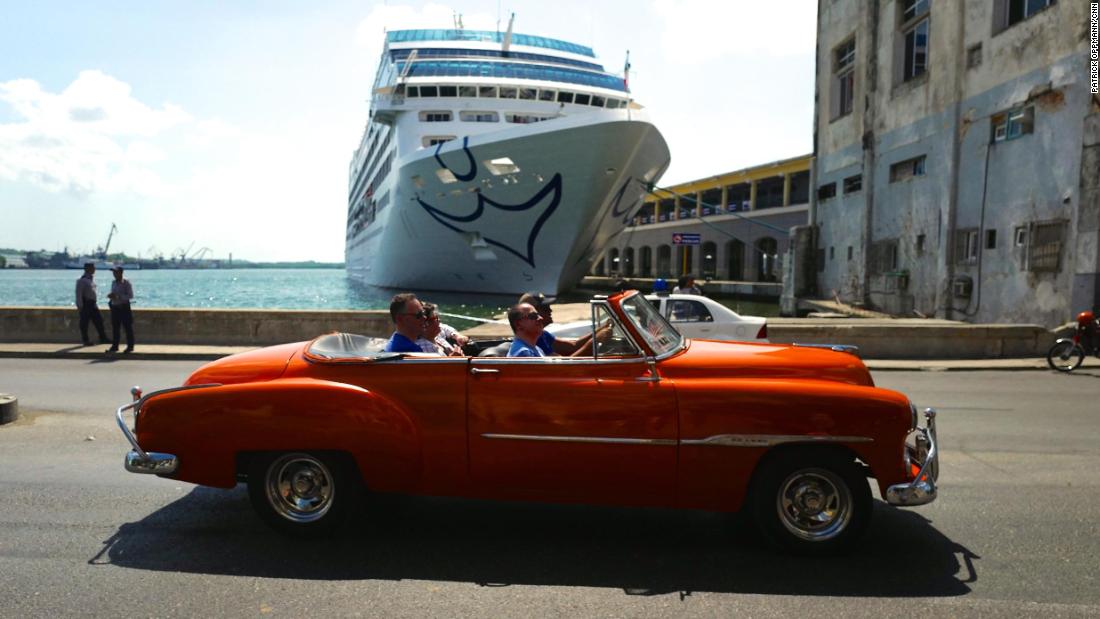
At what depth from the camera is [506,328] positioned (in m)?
14.5

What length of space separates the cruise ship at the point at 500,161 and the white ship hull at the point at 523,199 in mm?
50

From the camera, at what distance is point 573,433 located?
13.2ft

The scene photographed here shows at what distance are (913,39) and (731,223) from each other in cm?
3511

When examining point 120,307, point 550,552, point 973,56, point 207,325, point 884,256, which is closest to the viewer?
point 550,552

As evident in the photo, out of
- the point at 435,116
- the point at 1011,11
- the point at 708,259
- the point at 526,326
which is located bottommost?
the point at 526,326

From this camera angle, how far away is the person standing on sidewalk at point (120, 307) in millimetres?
13021

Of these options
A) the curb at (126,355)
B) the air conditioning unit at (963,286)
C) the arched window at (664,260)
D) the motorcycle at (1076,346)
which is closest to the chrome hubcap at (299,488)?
the curb at (126,355)

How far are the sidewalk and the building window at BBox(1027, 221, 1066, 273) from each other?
3.49 m

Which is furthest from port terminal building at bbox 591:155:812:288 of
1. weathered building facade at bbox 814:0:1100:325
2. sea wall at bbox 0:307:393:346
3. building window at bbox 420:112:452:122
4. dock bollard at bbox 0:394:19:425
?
dock bollard at bbox 0:394:19:425

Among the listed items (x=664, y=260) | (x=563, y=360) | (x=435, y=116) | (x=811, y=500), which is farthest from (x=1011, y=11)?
(x=664, y=260)

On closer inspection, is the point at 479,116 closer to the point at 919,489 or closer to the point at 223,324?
the point at 223,324

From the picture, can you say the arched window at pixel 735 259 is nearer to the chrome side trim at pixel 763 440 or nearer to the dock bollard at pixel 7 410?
the dock bollard at pixel 7 410

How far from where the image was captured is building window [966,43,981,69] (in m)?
18.4

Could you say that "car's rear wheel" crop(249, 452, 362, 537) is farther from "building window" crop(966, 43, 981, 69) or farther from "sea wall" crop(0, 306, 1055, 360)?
"building window" crop(966, 43, 981, 69)
